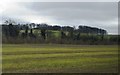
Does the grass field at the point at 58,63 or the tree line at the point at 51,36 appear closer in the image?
the grass field at the point at 58,63

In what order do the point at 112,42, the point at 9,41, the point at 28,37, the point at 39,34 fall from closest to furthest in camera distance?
the point at 9,41
the point at 112,42
the point at 28,37
the point at 39,34

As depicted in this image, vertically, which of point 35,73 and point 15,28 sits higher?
point 15,28

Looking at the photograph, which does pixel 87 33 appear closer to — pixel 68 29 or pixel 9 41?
pixel 68 29

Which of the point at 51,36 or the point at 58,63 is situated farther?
the point at 51,36

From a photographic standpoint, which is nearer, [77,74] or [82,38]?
[77,74]

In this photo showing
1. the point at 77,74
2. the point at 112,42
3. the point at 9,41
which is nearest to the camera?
the point at 77,74

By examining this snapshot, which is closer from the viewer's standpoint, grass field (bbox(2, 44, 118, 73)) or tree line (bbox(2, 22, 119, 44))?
grass field (bbox(2, 44, 118, 73))

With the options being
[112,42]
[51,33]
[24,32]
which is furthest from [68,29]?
[112,42]

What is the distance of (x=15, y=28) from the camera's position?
211 feet

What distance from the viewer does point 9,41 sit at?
173 feet

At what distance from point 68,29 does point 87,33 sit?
27.1 feet

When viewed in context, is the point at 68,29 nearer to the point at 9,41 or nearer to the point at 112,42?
the point at 112,42

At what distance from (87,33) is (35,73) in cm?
5116

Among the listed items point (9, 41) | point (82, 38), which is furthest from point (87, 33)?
point (9, 41)
